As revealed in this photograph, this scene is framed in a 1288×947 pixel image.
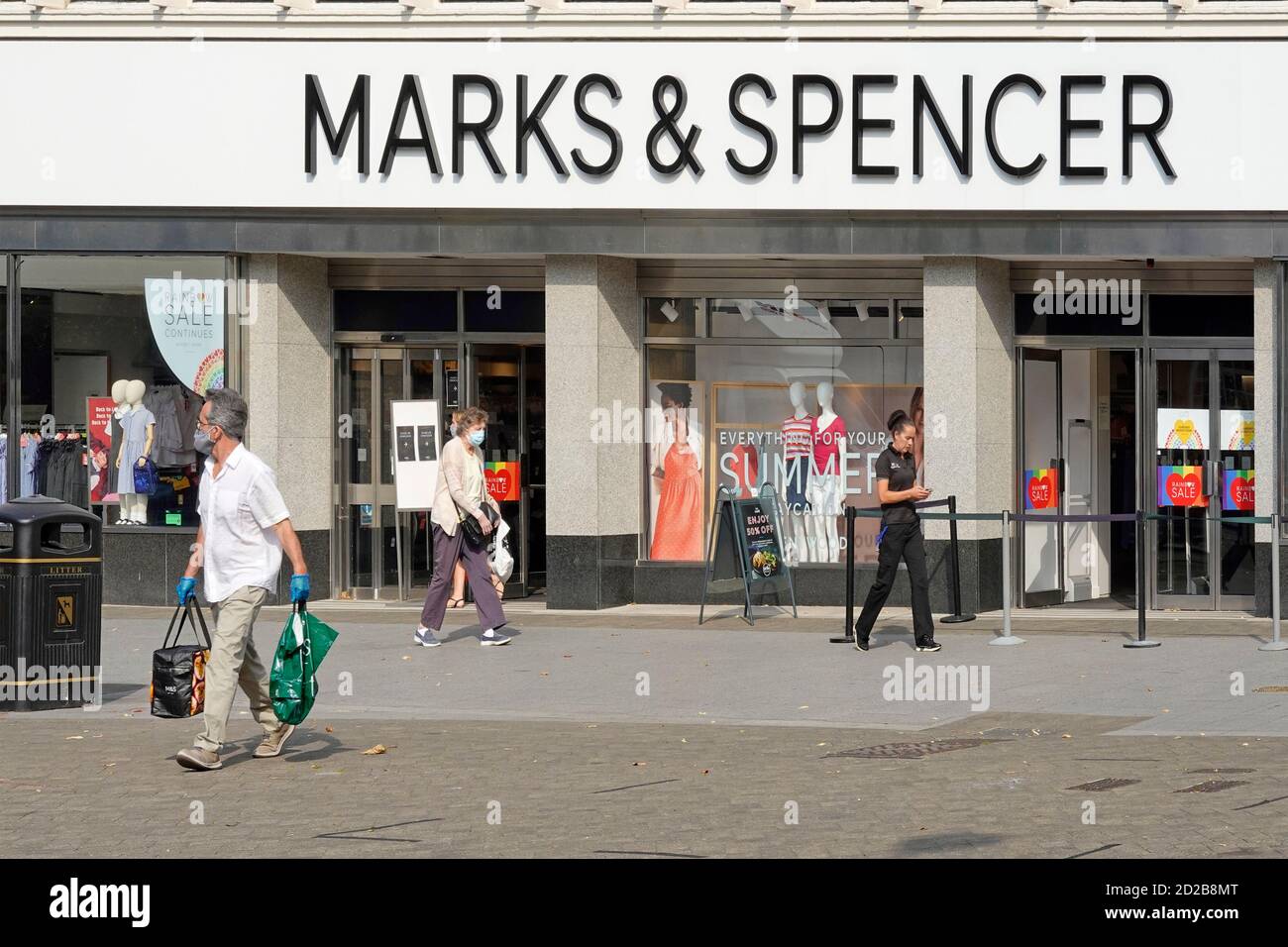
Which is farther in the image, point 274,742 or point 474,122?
point 474,122

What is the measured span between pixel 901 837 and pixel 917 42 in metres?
11.2

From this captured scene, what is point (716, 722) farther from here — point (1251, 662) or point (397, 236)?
point (397, 236)

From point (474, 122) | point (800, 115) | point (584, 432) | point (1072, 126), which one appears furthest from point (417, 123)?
point (1072, 126)

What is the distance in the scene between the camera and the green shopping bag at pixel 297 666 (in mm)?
10125

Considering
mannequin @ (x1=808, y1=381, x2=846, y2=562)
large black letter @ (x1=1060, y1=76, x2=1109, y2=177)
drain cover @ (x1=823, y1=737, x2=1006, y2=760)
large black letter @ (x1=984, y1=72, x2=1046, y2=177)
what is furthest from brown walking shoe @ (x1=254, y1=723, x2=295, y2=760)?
large black letter @ (x1=1060, y1=76, x2=1109, y2=177)

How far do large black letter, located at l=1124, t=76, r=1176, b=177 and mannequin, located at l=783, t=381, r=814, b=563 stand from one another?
388cm

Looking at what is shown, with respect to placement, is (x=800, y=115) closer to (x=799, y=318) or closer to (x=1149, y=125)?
(x=799, y=318)

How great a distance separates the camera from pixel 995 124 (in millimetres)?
17281

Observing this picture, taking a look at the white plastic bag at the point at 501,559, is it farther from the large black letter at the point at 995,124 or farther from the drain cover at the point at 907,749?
the drain cover at the point at 907,749

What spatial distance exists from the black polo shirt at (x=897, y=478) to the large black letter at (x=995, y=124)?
3.86 meters

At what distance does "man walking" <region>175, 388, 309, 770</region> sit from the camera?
32.2 ft

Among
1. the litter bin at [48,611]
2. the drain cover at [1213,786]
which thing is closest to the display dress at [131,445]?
the litter bin at [48,611]

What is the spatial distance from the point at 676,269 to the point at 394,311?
2986 mm

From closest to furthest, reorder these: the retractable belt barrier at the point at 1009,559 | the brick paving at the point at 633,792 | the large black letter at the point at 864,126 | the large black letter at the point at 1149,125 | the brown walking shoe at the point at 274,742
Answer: the brick paving at the point at 633,792
the brown walking shoe at the point at 274,742
the retractable belt barrier at the point at 1009,559
the large black letter at the point at 1149,125
the large black letter at the point at 864,126
